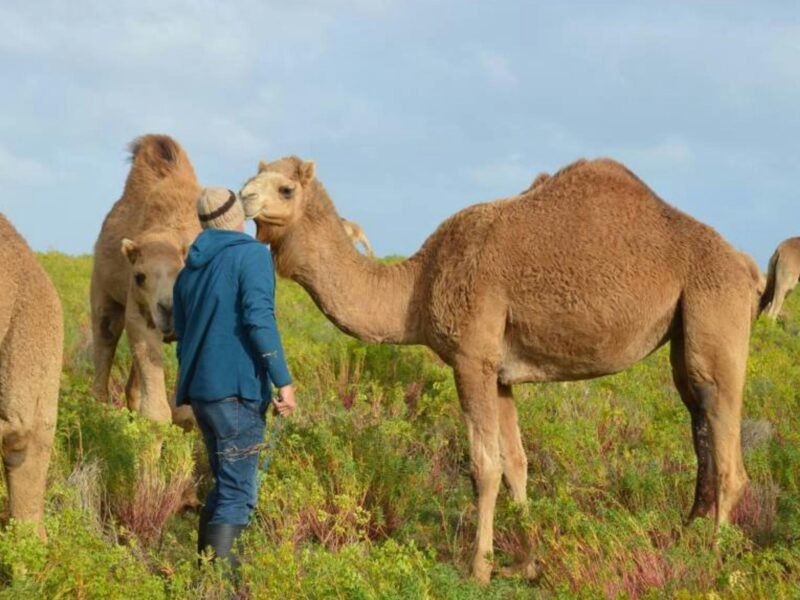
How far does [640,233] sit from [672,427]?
9.44 ft

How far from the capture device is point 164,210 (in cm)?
917

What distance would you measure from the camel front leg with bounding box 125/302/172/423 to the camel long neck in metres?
1.59

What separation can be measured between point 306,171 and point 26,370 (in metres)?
2.57

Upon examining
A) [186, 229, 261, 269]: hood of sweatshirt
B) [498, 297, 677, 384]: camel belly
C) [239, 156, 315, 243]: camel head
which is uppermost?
[239, 156, 315, 243]: camel head

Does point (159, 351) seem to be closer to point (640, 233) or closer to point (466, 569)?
point (466, 569)

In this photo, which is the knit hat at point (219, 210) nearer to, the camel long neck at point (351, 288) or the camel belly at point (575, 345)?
the camel long neck at point (351, 288)

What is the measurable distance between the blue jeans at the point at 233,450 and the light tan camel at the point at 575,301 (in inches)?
62.6

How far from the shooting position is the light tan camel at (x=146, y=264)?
8.16 m

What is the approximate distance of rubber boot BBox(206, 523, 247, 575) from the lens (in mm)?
5633

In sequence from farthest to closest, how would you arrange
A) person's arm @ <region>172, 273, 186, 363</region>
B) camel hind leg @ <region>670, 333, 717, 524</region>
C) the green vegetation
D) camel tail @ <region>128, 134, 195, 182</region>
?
camel tail @ <region>128, 134, 195, 182</region> → camel hind leg @ <region>670, 333, 717, 524</region> → person's arm @ <region>172, 273, 186, 363</region> → the green vegetation

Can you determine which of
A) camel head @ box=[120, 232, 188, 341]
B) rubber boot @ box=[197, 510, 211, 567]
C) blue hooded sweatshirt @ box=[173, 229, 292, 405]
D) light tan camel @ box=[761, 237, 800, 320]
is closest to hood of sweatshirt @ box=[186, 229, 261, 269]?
blue hooded sweatshirt @ box=[173, 229, 292, 405]

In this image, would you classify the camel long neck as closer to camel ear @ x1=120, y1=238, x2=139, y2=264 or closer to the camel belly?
the camel belly

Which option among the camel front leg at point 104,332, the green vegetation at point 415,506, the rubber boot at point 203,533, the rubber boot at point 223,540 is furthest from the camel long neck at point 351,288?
the camel front leg at point 104,332

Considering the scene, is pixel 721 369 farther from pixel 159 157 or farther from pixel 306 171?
pixel 159 157
